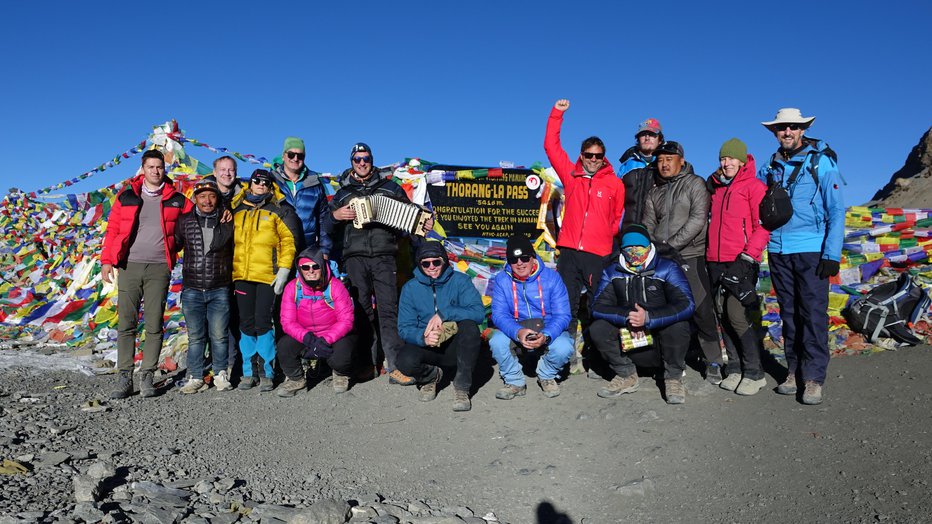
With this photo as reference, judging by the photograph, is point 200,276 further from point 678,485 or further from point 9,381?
point 678,485

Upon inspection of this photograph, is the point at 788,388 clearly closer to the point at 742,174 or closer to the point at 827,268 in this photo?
the point at 827,268

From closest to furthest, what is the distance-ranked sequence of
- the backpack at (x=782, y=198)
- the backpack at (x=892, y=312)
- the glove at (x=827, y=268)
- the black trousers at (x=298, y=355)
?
the glove at (x=827, y=268), the backpack at (x=782, y=198), the black trousers at (x=298, y=355), the backpack at (x=892, y=312)

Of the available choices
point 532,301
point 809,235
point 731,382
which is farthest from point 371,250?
point 809,235

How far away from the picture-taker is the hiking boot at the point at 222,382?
654 centimetres

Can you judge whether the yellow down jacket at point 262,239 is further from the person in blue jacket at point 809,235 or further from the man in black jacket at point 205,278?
the person in blue jacket at point 809,235

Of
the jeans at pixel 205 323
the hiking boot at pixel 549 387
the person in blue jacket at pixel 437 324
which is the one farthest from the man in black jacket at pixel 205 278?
the hiking boot at pixel 549 387

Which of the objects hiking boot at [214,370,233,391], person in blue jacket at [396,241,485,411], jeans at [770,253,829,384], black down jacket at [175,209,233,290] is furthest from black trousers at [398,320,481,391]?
jeans at [770,253,829,384]

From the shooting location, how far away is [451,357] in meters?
6.14

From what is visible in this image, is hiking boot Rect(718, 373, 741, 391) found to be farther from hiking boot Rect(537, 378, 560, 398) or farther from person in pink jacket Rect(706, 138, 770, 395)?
hiking boot Rect(537, 378, 560, 398)

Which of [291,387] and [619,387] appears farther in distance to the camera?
[291,387]

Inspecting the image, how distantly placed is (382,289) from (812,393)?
3993 millimetres

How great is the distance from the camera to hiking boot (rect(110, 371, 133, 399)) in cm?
625

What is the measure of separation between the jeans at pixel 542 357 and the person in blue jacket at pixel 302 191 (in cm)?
197

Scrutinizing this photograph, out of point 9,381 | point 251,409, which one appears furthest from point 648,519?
point 9,381
